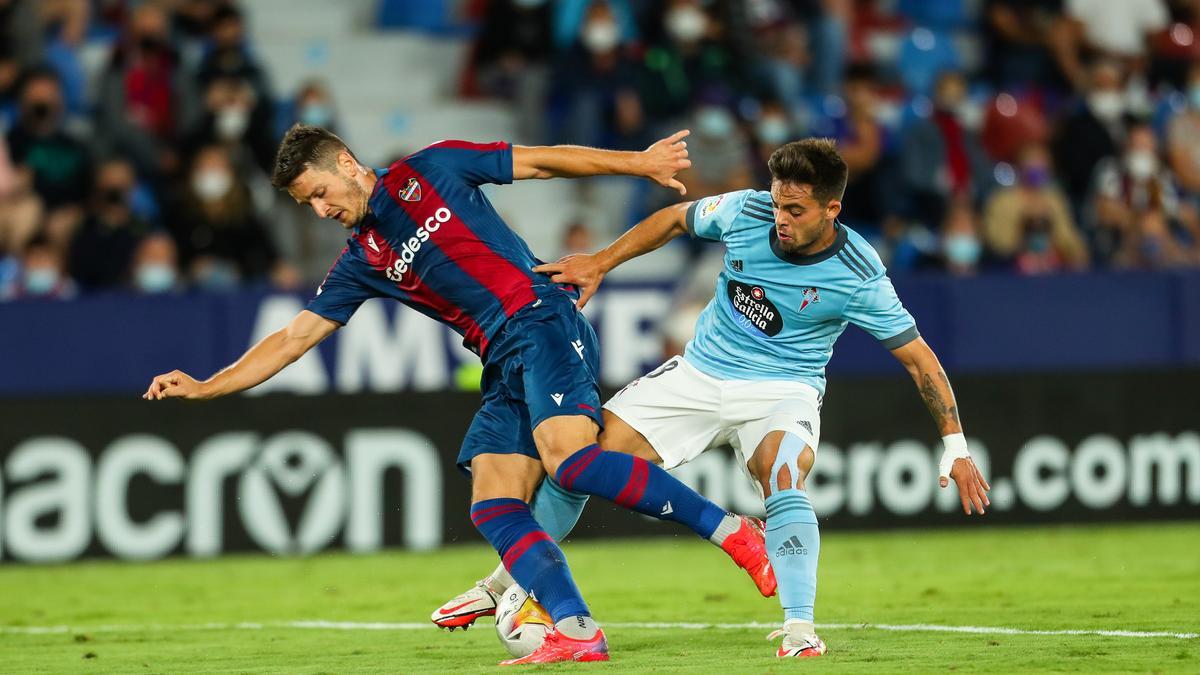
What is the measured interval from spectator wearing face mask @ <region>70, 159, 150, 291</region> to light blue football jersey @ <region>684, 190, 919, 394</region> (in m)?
7.76

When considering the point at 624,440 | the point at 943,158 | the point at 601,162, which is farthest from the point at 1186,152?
the point at 601,162

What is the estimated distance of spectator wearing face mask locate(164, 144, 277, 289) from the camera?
14945 millimetres

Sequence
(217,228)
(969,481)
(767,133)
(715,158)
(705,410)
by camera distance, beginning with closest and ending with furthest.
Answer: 1. (969,481)
2. (705,410)
3. (217,228)
4. (715,158)
5. (767,133)

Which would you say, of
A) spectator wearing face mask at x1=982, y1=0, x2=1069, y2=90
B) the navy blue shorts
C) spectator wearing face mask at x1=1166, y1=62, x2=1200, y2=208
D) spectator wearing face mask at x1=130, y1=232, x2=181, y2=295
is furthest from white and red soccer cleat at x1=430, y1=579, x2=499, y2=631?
spectator wearing face mask at x1=982, y1=0, x2=1069, y2=90

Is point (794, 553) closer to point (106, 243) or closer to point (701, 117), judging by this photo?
point (106, 243)

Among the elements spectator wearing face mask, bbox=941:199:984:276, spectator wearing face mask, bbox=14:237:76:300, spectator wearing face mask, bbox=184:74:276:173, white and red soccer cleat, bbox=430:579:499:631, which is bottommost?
white and red soccer cleat, bbox=430:579:499:631

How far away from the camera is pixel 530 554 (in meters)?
7.32

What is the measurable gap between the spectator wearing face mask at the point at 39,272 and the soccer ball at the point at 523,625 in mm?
7796

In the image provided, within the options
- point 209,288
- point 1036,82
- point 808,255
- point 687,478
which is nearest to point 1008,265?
point 1036,82

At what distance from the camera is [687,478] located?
12.5 meters

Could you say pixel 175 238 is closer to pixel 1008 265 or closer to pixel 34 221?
pixel 34 221

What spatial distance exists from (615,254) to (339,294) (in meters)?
1.18

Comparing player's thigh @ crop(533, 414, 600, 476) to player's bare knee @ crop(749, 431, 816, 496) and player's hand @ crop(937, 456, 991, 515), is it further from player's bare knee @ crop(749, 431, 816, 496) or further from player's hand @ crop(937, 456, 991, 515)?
player's hand @ crop(937, 456, 991, 515)

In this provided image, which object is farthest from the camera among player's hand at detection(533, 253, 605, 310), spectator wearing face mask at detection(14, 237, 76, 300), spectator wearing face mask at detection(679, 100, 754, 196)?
spectator wearing face mask at detection(679, 100, 754, 196)
